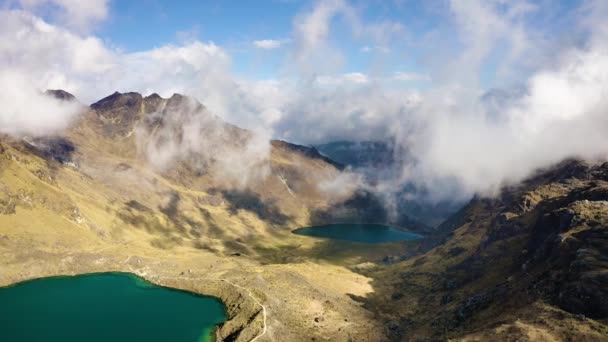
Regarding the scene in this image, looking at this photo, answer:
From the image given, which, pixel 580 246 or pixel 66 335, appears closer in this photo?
pixel 580 246

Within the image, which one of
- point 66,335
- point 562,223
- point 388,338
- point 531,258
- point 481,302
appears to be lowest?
point 66,335

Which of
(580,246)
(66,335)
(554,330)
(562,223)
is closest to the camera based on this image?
(554,330)

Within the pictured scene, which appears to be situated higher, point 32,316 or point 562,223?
point 562,223

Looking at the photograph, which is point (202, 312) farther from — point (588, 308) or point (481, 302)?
A: point (588, 308)

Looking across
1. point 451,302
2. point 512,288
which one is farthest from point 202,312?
point 512,288

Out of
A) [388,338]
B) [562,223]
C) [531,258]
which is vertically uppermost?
[562,223]

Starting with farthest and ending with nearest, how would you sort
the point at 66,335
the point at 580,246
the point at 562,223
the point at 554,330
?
1. the point at 562,223
2. the point at 66,335
3. the point at 580,246
4. the point at 554,330

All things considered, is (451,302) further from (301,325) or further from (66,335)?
(66,335)

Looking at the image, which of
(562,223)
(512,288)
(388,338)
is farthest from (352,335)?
(562,223)

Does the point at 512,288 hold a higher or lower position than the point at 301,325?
higher
